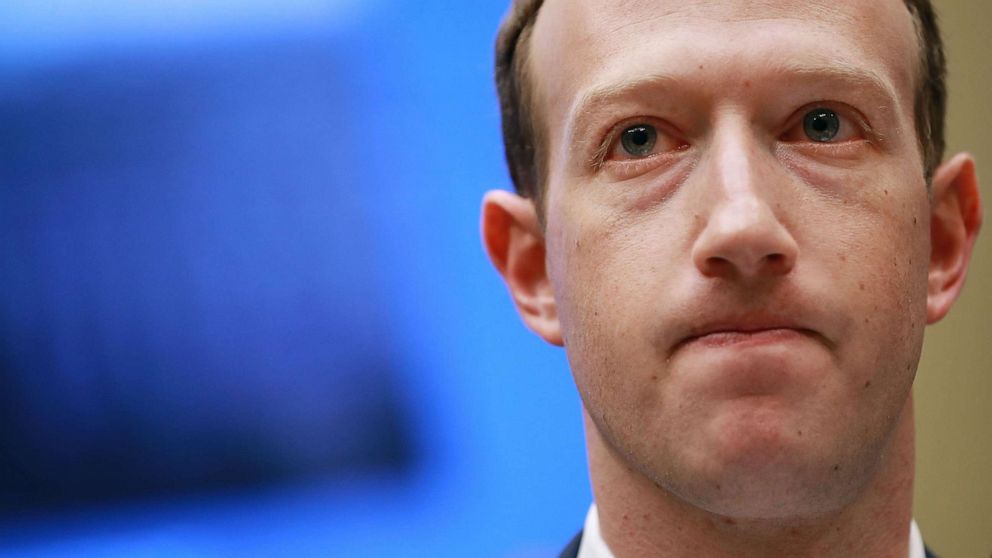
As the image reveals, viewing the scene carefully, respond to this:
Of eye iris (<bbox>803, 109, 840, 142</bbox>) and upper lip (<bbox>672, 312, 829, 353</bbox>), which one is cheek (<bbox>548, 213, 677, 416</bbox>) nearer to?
upper lip (<bbox>672, 312, 829, 353</bbox>)

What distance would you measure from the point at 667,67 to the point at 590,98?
0.14m

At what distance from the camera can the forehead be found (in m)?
1.61

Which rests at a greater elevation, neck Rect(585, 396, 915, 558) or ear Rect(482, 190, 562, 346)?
ear Rect(482, 190, 562, 346)

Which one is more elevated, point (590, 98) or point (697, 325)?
point (590, 98)

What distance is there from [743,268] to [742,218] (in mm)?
71

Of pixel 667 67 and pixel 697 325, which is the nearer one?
pixel 697 325

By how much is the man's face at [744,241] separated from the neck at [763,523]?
8cm

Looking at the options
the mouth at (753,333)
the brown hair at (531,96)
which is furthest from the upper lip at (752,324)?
the brown hair at (531,96)

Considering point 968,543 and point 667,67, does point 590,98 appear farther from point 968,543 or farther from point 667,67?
point 968,543

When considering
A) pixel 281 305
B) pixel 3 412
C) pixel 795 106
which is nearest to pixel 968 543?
pixel 795 106

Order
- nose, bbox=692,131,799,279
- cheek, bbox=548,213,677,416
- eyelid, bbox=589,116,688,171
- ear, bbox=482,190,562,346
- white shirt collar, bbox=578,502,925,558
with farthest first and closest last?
ear, bbox=482,190,562,346 < white shirt collar, bbox=578,502,925,558 < eyelid, bbox=589,116,688,171 < cheek, bbox=548,213,677,416 < nose, bbox=692,131,799,279

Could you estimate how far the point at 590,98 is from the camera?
1.71m

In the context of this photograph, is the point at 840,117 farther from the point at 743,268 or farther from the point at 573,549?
the point at 573,549

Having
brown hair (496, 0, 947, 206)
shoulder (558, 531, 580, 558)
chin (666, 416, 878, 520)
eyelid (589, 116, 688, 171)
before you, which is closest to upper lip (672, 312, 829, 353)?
chin (666, 416, 878, 520)
